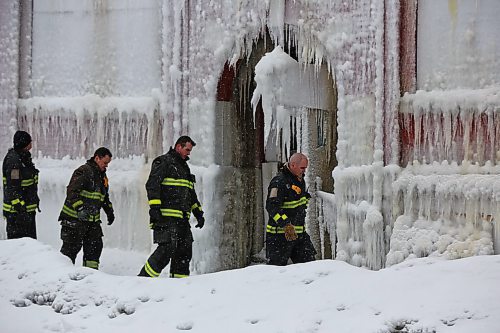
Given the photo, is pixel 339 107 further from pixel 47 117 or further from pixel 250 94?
pixel 47 117

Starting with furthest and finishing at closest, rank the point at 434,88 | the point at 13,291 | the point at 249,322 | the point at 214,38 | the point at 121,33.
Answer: the point at 121,33, the point at 214,38, the point at 434,88, the point at 13,291, the point at 249,322

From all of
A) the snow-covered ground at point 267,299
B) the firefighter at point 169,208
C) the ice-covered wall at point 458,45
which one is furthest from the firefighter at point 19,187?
the ice-covered wall at point 458,45

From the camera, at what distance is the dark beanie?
29.7 feet

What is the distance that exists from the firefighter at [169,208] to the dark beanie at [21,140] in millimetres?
2020

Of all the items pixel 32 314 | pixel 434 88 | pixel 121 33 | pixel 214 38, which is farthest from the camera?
pixel 121 33

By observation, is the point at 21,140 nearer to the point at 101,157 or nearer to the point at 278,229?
the point at 101,157

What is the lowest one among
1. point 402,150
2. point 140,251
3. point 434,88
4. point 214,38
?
point 140,251

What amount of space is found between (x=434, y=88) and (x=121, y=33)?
4.94 meters

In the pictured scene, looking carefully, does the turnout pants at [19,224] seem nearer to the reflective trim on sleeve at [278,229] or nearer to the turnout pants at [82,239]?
the turnout pants at [82,239]

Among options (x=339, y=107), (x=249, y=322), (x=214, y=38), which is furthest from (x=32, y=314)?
(x=214, y=38)

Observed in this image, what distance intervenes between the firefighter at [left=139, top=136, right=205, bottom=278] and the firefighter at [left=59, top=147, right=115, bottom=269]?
34.4 inches

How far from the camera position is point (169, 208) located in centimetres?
808

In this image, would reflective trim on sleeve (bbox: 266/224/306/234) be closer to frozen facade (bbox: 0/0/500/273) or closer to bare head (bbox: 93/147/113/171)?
frozen facade (bbox: 0/0/500/273)

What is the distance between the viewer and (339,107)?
31.0 feet
